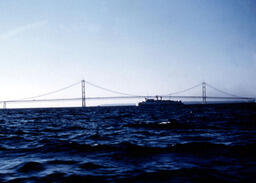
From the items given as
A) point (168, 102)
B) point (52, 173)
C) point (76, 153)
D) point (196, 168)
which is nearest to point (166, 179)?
point (196, 168)

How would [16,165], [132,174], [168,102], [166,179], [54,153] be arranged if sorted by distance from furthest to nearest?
[168,102] < [54,153] < [16,165] < [132,174] < [166,179]

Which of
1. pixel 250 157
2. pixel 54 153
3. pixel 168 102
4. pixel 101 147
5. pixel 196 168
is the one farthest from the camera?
pixel 168 102

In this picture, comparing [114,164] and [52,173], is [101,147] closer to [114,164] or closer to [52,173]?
[114,164]

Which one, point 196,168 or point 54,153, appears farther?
point 54,153

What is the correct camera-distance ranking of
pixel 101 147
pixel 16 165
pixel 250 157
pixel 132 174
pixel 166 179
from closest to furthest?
1. pixel 166 179
2. pixel 132 174
3. pixel 16 165
4. pixel 250 157
5. pixel 101 147

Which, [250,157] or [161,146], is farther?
[161,146]

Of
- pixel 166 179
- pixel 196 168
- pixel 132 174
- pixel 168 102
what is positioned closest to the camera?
pixel 166 179

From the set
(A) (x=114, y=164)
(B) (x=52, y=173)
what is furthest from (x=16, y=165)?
(A) (x=114, y=164)

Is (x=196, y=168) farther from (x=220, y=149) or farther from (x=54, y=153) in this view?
(x=54, y=153)
